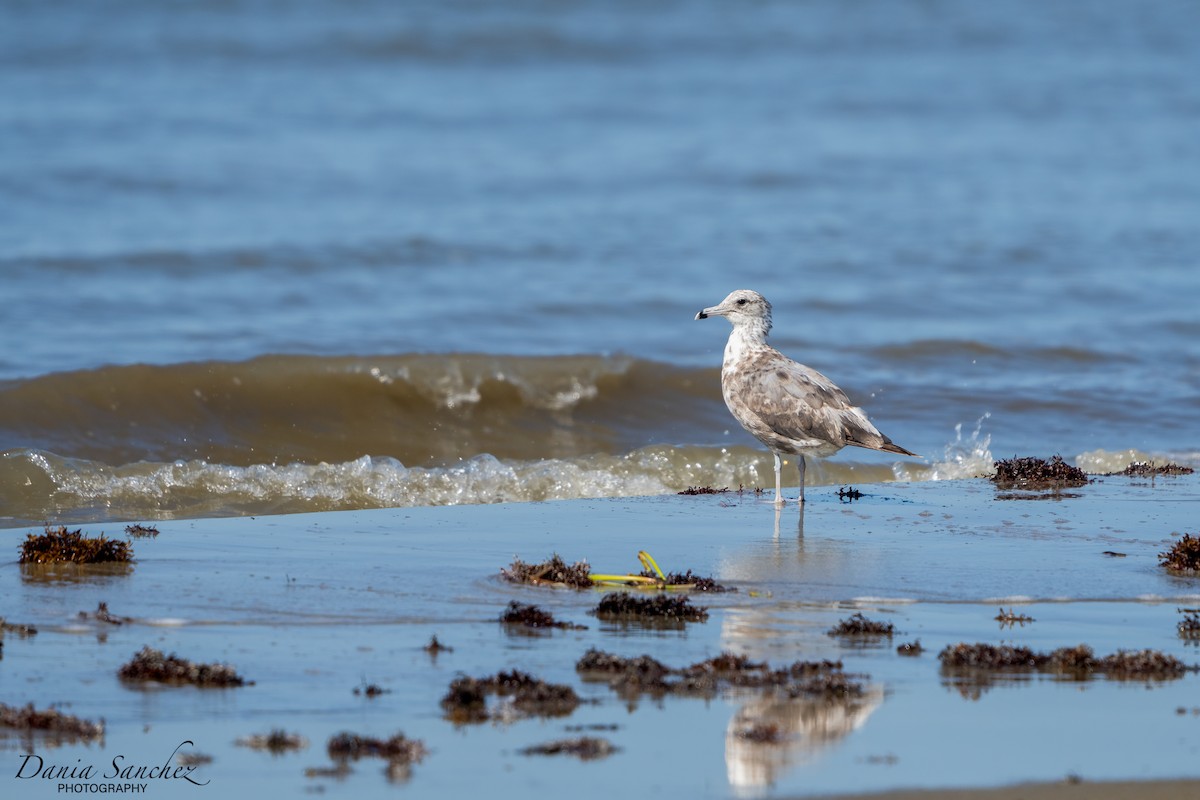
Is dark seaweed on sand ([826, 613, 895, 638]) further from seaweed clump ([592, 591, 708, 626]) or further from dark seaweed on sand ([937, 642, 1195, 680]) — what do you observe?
seaweed clump ([592, 591, 708, 626])

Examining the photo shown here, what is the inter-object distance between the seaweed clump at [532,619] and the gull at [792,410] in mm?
3440

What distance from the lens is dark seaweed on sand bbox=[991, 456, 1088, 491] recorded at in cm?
1012

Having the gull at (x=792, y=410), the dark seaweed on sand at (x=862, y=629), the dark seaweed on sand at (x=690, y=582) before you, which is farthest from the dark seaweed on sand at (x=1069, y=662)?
the gull at (x=792, y=410)

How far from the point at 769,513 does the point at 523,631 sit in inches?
135

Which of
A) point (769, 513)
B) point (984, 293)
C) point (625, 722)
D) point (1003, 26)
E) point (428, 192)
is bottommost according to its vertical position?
point (625, 722)

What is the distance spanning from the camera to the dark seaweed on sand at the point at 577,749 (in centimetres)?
468

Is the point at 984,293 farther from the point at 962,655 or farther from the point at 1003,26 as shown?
the point at 1003,26

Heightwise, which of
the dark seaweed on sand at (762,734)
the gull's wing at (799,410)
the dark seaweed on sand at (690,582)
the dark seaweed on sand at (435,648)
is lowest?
the dark seaweed on sand at (762,734)

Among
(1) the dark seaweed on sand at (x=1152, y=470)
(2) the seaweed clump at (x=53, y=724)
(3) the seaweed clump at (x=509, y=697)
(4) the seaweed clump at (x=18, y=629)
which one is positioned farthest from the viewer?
(1) the dark seaweed on sand at (x=1152, y=470)

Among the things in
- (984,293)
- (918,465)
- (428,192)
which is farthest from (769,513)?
(428,192)

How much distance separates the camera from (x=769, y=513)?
9242mm

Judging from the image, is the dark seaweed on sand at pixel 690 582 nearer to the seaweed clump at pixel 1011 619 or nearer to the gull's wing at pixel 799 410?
the seaweed clump at pixel 1011 619

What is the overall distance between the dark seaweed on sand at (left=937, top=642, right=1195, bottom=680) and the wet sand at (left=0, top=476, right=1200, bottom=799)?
0.20ft

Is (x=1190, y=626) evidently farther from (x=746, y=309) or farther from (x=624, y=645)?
(x=746, y=309)
